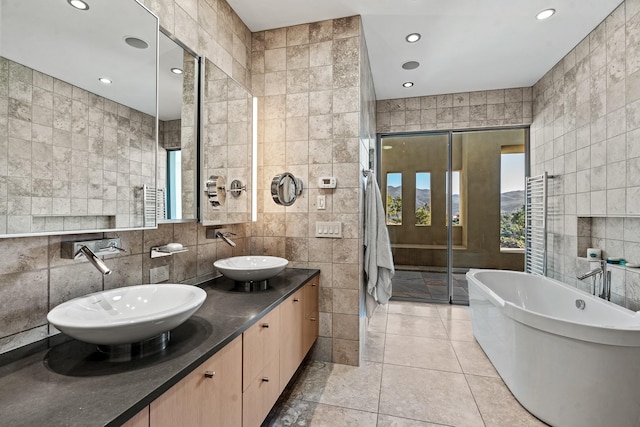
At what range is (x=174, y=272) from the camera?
169cm

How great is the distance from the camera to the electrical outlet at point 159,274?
154cm

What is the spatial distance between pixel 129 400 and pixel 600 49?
372 cm

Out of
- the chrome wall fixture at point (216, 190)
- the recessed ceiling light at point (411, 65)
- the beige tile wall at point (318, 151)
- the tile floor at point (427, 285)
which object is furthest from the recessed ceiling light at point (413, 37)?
the tile floor at point (427, 285)

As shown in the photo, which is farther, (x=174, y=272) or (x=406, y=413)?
(x=406, y=413)

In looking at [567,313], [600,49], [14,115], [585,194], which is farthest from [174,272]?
[600,49]

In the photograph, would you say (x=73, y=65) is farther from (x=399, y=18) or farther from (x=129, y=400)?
(x=399, y=18)

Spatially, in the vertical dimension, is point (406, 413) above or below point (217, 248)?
below

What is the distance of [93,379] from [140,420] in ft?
0.65

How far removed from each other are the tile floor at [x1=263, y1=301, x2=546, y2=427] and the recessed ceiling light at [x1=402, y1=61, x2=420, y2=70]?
Answer: 282 centimetres

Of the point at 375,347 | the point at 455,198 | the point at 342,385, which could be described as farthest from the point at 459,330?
the point at 455,198

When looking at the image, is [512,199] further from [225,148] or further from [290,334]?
[225,148]

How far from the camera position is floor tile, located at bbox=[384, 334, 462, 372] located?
2.42 m

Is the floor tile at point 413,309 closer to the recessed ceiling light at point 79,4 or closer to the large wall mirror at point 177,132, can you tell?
the large wall mirror at point 177,132

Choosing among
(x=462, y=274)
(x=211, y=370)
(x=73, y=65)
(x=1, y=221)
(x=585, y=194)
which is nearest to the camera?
(x=1, y=221)
